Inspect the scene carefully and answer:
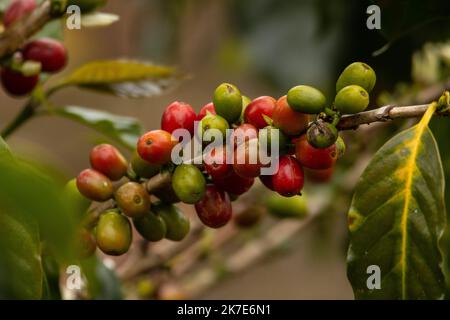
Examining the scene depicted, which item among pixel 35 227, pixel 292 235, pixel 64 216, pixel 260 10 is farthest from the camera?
pixel 260 10

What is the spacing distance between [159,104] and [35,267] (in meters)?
3.08

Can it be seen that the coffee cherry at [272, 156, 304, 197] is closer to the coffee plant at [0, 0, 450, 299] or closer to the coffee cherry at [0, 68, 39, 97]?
the coffee plant at [0, 0, 450, 299]

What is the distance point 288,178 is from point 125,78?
46 cm

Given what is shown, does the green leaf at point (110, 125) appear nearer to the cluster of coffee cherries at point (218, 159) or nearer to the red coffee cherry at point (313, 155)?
the cluster of coffee cherries at point (218, 159)

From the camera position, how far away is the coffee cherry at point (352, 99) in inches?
25.0

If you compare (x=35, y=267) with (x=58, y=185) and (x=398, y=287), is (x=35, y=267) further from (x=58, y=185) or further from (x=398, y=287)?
(x=398, y=287)

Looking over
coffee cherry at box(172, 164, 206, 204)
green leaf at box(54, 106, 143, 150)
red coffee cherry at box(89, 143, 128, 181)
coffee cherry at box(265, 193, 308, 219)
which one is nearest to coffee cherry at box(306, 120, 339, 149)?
coffee cherry at box(172, 164, 206, 204)

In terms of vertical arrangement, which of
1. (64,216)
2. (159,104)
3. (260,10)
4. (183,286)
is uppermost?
(159,104)

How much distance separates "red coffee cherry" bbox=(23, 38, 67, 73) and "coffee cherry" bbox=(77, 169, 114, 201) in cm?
27

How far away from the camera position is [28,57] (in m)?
0.94

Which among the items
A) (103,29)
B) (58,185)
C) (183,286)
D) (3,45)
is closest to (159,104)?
(103,29)

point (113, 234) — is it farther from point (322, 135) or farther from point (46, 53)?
point (46, 53)

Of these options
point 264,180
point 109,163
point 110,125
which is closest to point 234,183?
point 264,180

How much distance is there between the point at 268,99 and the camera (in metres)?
0.68
